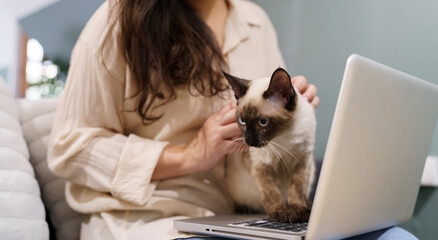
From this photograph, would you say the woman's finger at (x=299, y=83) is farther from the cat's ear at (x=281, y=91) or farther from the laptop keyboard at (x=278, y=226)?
the laptop keyboard at (x=278, y=226)

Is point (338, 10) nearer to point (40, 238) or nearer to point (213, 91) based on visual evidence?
point (213, 91)

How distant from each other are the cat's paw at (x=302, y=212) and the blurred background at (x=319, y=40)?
0.30 m

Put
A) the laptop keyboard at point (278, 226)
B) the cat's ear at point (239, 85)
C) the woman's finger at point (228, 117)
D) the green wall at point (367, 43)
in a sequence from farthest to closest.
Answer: the green wall at point (367, 43) → the woman's finger at point (228, 117) → the cat's ear at point (239, 85) → the laptop keyboard at point (278, 226)

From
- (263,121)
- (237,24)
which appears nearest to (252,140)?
(263,121)

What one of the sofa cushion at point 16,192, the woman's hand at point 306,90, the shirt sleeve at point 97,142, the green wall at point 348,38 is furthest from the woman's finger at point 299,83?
the sofa cushion at point 16,192

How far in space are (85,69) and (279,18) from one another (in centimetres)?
103

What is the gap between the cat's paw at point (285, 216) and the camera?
81 centimetres

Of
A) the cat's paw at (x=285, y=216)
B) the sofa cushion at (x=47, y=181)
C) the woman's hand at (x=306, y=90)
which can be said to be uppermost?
the woman's hand at (x=306, y=90)

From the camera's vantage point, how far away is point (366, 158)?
68 centimetres

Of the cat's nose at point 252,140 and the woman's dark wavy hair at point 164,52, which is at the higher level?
the woman's dark wavy hair at point 164,52

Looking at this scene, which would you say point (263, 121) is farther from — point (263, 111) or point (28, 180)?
point (28, 180)

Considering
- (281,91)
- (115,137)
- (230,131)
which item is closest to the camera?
(281,91)

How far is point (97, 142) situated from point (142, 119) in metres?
0.14

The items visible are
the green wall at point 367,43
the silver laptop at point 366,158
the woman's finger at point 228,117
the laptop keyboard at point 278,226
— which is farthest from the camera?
the green wall at point 367,43
